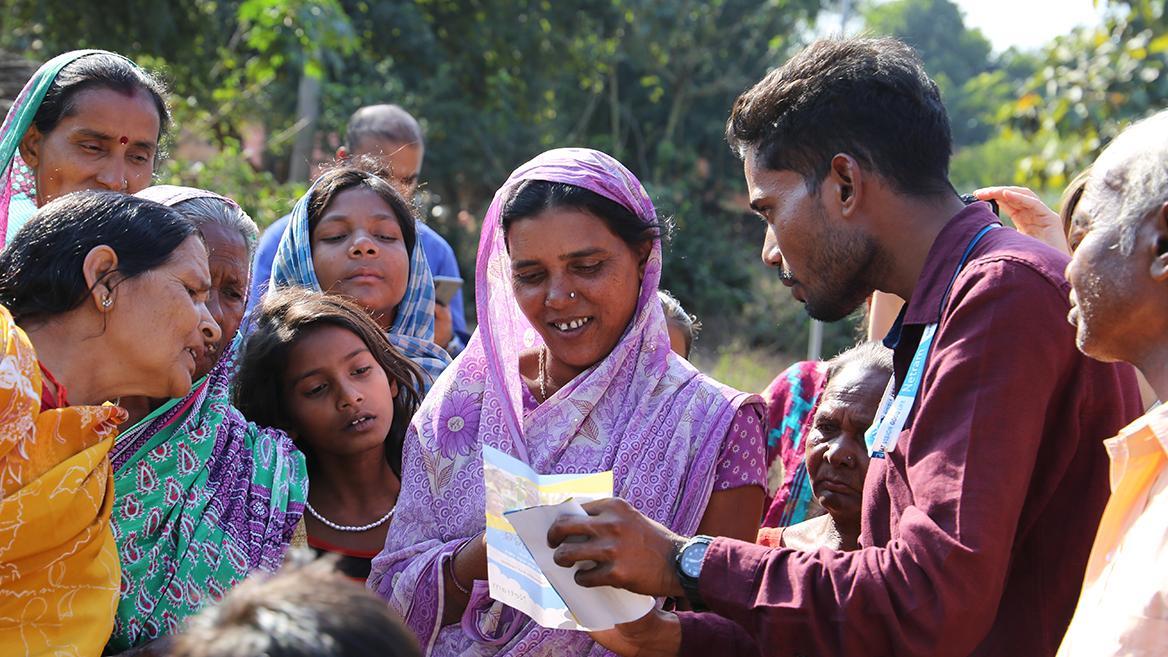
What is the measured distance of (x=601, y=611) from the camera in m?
2.24

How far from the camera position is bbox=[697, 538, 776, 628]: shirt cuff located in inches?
81.2

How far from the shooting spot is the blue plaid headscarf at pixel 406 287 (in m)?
4.04

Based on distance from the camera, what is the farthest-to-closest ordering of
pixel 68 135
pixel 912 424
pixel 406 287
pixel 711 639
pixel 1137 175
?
pixel 406 287
pixel 68 135
pixel 711 639
pixel 912 424
pixel 1137 175

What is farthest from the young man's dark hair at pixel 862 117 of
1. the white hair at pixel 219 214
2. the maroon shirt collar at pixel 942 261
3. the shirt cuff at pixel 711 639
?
the white hair at pixel 219 214

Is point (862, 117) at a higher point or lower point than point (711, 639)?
higher

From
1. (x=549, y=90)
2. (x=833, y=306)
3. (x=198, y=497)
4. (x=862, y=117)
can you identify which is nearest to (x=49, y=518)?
(x=198, y=497)

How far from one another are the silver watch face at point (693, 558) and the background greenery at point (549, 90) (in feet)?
18.6

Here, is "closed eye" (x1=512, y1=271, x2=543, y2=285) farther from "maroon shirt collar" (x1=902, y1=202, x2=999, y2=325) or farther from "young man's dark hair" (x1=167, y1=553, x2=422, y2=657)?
"young man's dark hair" (x1=167, y1=553, x2=422, y2=657)

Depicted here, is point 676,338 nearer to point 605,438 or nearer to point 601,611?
point 605,438

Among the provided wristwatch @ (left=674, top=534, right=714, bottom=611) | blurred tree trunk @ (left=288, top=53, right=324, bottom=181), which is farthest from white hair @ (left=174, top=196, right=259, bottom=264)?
blurred tree trunk @ (left=288, top=53, right=324, bottom=181)

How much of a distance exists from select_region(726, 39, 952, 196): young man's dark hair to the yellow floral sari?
157cm

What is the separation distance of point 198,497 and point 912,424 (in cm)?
183

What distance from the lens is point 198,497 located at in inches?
116

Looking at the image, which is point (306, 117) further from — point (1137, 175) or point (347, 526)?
point (1137, 175)
